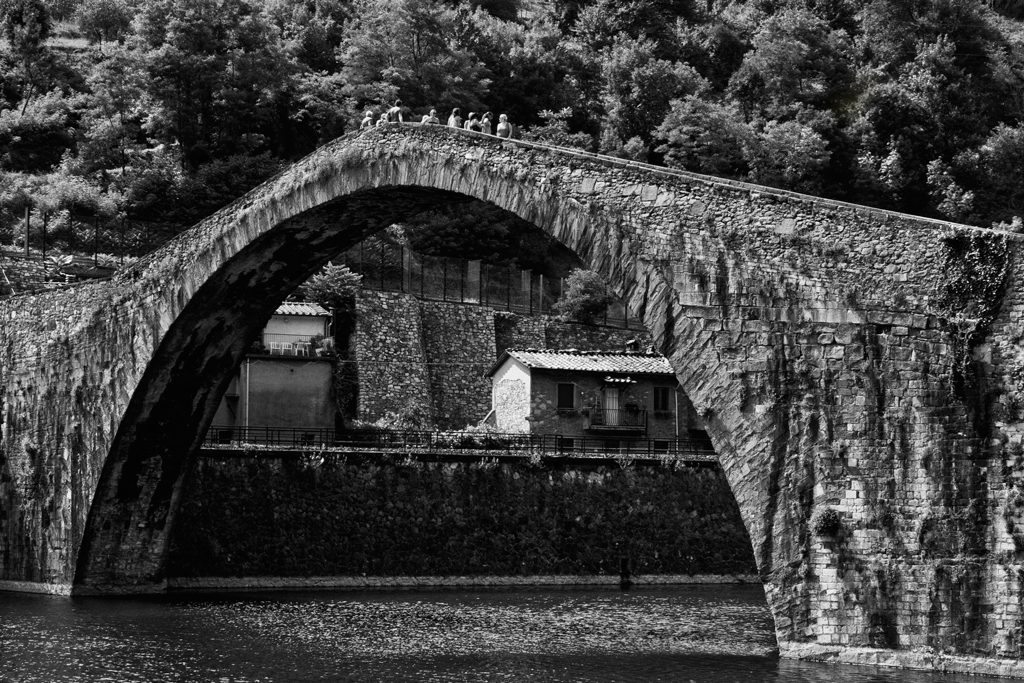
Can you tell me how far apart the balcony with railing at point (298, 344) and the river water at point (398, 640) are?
11.4m

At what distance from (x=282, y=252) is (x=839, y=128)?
37954 millimetres

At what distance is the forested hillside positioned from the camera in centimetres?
5344

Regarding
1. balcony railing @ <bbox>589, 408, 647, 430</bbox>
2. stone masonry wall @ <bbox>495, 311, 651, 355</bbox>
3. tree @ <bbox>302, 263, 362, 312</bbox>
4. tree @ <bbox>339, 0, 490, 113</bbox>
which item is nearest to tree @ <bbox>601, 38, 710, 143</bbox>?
tree @ <bbox>339, 0, 490, 113</bbox>

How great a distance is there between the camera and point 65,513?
3005 cm

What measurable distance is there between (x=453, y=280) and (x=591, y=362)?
33.4ft

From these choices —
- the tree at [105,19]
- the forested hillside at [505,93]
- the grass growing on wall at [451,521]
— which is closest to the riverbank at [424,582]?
the grass growing on wall at [451,521]

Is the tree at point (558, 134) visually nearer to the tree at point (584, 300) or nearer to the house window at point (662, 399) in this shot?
the tree at point (584, 300)

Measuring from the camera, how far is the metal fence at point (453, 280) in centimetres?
4825

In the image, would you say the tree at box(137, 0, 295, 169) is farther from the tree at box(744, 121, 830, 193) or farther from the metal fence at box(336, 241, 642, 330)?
the tree at box(744, 121, 830, 193)

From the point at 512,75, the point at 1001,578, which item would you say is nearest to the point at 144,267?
the point at 1001,578

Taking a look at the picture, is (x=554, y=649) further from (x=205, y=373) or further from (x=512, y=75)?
(x=512, y=75)

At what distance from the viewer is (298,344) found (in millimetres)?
42312

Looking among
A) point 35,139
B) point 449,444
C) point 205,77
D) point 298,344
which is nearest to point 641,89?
point 205,77

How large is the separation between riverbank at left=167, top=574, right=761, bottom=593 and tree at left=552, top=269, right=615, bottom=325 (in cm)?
1694
